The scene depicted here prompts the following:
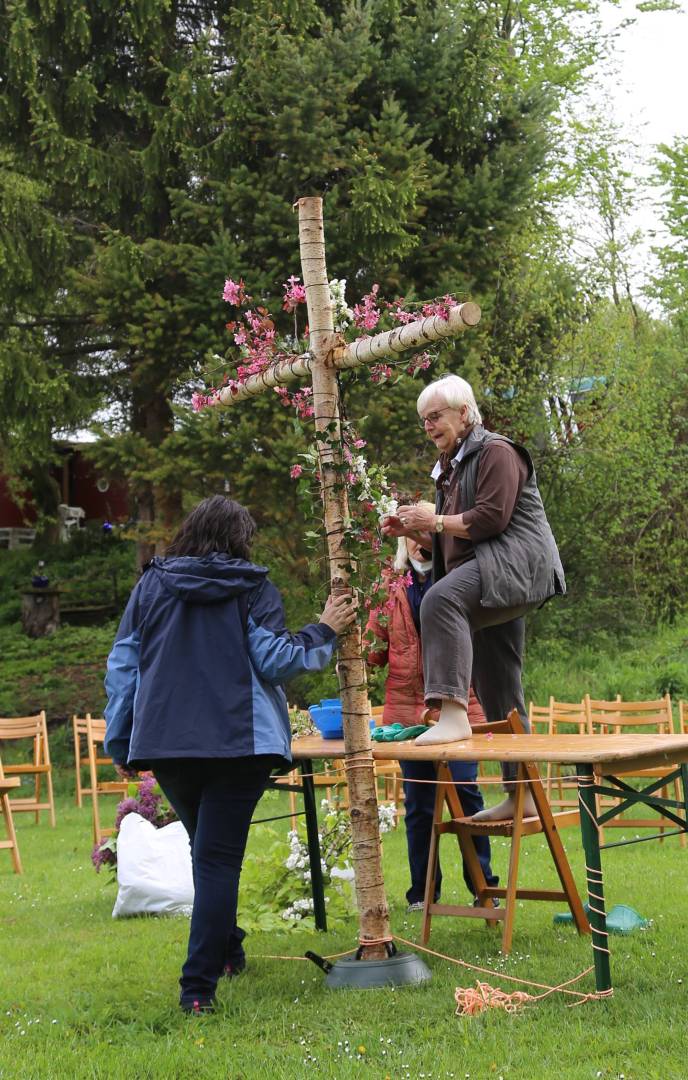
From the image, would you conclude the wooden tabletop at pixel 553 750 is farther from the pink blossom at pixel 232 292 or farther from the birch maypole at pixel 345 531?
the pink blossom at pixel 232 292

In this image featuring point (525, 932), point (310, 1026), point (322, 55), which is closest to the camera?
point (310, 1026)

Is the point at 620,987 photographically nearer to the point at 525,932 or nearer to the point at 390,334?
Answer: the point at 525,932

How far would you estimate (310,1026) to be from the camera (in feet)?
12.7

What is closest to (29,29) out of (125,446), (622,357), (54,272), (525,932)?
(54,272)

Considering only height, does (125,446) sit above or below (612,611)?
above

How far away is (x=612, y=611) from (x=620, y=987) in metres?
13.1

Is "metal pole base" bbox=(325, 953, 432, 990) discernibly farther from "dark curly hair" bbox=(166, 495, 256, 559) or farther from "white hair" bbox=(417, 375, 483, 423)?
"white hair" bbox=(417, 375, 483, 423)

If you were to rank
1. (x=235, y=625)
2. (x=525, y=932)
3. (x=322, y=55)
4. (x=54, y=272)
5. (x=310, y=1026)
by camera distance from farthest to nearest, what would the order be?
(x=54, y=272)
(x=322, y=55)
(x=525, y=932)
(x=235, y=625)
(x=310, y=1026)

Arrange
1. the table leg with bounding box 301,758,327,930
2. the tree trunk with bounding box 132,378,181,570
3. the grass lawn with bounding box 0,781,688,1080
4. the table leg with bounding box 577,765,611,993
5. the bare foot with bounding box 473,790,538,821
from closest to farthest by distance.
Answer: the grass lawn with bounding box 0,781,688,1080, the table leg with bounding box 577,765,611,993, the bare foot with bounding box 473,790,538,821, the table leg with bounding box 301,758,327,930, the tree trunk with bounding box 132,378,181,570

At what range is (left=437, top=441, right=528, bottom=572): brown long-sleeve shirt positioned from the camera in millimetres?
4312

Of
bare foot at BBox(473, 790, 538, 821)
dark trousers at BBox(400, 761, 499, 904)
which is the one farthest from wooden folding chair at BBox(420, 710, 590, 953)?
dark trousers at BBox(400, 761, 499, 904)

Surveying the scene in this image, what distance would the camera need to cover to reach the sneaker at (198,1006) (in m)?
4.01

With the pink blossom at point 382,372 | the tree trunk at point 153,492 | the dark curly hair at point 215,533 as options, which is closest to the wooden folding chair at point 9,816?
the dark curly hair at point 215,533

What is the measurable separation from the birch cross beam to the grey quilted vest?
0.48m
